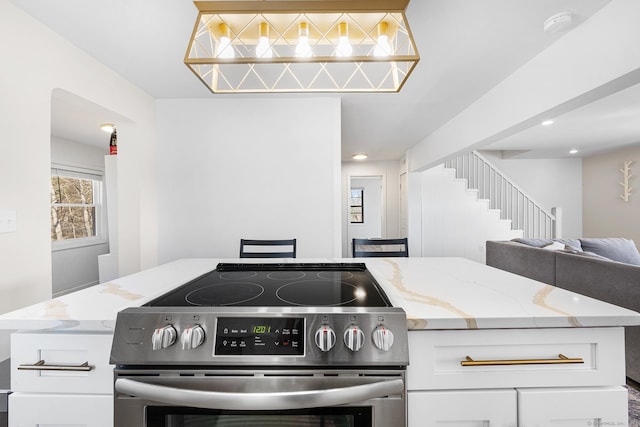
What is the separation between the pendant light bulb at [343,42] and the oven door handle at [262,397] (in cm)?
123

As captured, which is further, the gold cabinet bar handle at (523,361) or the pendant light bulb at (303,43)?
the pendant light bulb at (303,43)

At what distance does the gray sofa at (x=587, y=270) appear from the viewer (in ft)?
6.21

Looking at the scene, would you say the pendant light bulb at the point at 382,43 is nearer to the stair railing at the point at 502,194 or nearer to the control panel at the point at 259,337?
the control panel at the point at 259,337

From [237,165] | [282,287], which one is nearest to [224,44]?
[282,287]

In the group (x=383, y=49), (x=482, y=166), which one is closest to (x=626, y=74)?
(x=383, y=49)

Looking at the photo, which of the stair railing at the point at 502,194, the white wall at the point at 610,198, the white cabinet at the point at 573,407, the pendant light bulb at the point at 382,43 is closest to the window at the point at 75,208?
the pendant light bulb at the point at 382,43

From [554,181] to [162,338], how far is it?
7.94 m

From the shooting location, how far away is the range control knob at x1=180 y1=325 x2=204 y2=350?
0.72 meters

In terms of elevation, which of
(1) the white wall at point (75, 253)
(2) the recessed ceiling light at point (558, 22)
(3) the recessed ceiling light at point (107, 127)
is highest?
(3) the recessed ceiling light at point (107, 127)

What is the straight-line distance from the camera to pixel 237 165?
2.87 meters

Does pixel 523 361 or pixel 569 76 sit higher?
pixel 569 76

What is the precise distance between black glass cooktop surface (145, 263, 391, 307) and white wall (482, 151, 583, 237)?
6274 mm

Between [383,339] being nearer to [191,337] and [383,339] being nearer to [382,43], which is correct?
[191,337]

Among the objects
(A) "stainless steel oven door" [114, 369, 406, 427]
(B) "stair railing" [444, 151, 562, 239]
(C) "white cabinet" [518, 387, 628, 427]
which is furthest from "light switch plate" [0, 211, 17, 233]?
(B) "stair railing" [444, 151, 562, 239]
